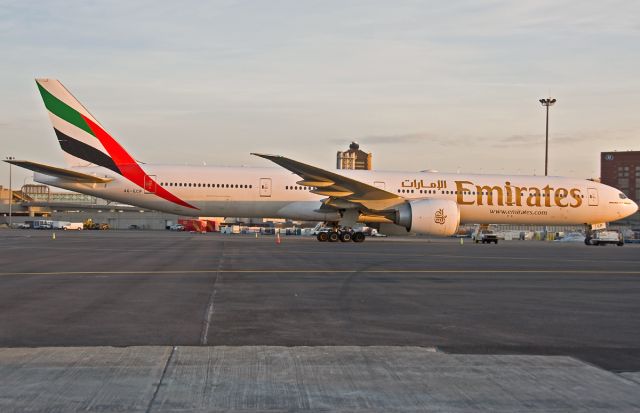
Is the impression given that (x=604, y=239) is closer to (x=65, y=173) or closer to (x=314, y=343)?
(x=65, y=173)

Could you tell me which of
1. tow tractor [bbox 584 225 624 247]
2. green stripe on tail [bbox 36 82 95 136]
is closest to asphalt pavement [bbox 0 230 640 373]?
green stripe on tail [bbox 36 82 95 136]

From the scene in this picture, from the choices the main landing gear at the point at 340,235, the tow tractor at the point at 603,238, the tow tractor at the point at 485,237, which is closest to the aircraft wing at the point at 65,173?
the main landing gear at the point at 340,235

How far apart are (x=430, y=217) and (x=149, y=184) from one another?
46.6 feet

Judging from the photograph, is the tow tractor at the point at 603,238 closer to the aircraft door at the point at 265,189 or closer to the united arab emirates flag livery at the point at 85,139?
the aircraft door at the point at 265,189

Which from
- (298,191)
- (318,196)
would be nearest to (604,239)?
(318,196)

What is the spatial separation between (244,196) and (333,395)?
3085 cm

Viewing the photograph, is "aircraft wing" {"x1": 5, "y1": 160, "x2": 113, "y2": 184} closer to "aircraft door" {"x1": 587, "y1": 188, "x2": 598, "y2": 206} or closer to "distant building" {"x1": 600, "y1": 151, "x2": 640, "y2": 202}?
"aircraft door" {"x1": 587, "y1": 188, "x2": 598, "y2": 206}

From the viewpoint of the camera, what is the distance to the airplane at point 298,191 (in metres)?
33.9

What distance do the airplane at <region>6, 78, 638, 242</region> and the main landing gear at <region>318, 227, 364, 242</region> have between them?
53 mm

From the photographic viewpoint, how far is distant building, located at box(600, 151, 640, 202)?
152 meters

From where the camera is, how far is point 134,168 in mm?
35375

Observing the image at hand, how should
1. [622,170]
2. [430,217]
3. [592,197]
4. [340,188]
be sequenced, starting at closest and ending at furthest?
[430,217], [340,188], [592,197], [622,170]

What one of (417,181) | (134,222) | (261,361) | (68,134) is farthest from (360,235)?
(134,222)

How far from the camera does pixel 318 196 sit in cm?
3656
